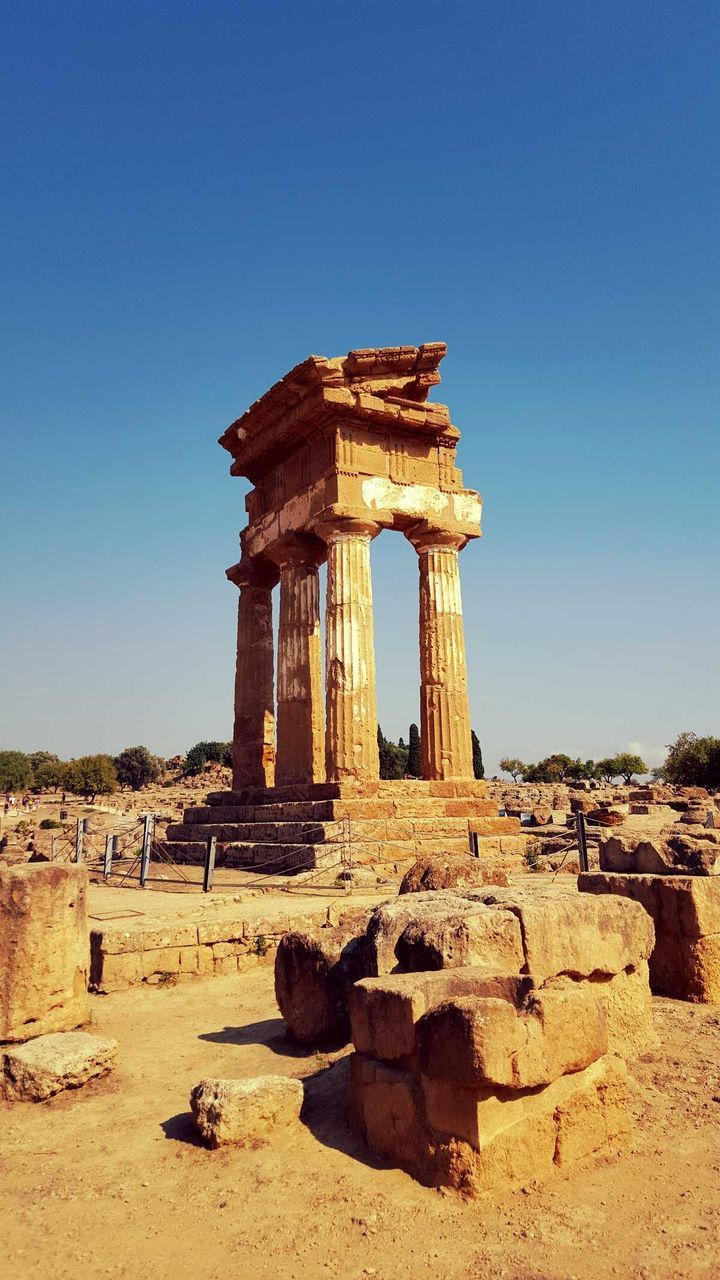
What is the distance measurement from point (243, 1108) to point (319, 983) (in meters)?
1.40

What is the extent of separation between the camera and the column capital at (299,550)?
16797 millimetres

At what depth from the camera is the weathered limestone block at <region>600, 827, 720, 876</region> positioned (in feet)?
20.9

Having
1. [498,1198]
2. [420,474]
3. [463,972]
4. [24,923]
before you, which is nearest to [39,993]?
[24,923]

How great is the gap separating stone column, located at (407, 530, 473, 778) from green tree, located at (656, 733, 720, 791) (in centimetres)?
3868

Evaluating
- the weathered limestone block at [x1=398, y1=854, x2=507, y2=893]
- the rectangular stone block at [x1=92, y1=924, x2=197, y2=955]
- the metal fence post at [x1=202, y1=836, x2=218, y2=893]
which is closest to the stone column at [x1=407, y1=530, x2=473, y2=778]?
the metal fence post at [x1=202, y1=836, x2=218, y2=893]

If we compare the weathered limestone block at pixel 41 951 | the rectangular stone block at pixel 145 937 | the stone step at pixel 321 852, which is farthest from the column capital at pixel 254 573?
the weathered limestone block at pixel 41 951

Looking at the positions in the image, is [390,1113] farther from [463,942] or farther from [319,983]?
[319,983]

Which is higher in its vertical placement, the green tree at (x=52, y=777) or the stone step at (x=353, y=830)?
the green tree at (x=52, y=777)

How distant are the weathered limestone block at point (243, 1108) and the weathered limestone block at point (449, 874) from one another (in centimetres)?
307

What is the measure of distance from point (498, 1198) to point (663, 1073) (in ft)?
6.00

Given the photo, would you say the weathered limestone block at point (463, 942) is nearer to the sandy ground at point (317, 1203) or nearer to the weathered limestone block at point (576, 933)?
the weathered limestone block at point (576, 933)

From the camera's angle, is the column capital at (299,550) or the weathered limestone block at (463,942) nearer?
the weathered limestone block at (463,942)

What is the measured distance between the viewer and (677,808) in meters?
26.6

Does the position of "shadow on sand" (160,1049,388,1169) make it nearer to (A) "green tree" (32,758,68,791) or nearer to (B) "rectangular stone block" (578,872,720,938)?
(B) "rectangular stone block" (578,872,720,938)
